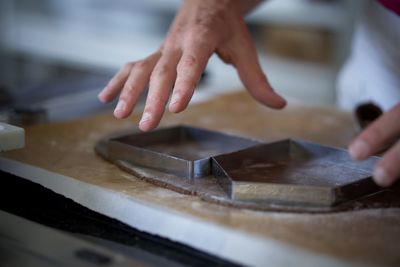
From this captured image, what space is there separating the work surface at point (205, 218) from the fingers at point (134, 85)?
76 mm

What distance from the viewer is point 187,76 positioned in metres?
0.79

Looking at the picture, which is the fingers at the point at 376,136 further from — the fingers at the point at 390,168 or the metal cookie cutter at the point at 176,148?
the metal cookie cutter at the point at 176,148

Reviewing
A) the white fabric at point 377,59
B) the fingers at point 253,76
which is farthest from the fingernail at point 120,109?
the white fabric at point 377,59

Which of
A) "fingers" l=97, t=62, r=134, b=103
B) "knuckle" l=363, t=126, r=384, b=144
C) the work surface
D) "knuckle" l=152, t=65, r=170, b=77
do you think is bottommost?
the work surface

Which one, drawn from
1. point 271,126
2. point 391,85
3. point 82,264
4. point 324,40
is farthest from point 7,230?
point 324,40

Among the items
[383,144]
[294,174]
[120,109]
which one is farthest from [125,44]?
[383,144]

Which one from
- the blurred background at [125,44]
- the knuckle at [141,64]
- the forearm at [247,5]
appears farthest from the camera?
the blurred background at [125,44]

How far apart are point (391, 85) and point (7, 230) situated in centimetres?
80

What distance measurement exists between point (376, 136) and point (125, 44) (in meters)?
2.15

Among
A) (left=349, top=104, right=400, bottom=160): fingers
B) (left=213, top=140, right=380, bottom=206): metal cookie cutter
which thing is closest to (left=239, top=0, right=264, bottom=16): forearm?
(left=213, top=140, right=380, bottom=206): metal cookie cutter

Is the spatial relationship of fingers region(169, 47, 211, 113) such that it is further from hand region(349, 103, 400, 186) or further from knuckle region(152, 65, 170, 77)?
hand region(349, 103, 400, 186)

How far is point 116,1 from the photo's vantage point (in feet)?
9.04

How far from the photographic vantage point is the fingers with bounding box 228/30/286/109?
93 cm

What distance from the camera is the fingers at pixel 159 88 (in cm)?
75
